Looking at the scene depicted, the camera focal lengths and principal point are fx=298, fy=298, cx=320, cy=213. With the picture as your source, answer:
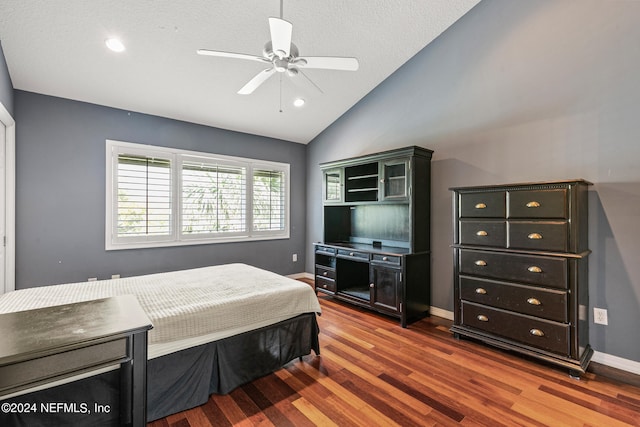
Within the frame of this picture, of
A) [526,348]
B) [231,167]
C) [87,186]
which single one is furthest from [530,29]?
[87,186]

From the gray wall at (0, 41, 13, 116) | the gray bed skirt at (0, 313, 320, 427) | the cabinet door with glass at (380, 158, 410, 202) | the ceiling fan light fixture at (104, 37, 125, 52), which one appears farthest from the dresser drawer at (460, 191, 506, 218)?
the gray wall at (0, 41, 13, 116)

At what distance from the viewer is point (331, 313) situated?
373 cm

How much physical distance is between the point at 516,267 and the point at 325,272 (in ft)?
7.90

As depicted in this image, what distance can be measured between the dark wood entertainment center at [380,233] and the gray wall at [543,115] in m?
0.31

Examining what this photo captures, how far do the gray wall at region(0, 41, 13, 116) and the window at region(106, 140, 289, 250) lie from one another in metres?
0.88

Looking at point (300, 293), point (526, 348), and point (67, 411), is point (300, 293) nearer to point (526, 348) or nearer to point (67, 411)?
point (67, 411)

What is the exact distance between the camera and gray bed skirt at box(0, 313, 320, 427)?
1482 mm

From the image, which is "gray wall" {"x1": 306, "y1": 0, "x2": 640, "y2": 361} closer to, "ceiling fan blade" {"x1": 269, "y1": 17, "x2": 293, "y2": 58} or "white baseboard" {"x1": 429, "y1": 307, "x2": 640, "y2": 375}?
"white baseboard" {"x1": 429, "y1": 307, "x2": 640, "y2": 375}

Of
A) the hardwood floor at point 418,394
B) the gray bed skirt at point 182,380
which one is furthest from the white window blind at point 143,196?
the hardwood floor at point 418,394

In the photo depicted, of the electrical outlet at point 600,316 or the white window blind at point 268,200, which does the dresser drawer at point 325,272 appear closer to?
the white window blind at point 268,200

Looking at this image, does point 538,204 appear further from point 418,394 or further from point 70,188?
point 70,188

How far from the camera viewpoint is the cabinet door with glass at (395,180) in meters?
3.44

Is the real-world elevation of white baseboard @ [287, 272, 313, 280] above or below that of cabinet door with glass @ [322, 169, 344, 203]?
below

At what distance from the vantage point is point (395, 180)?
359cm
